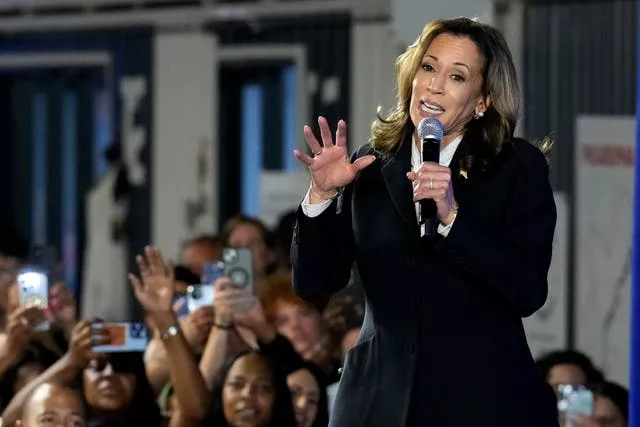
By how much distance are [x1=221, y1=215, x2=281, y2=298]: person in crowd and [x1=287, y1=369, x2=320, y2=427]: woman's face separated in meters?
1.28

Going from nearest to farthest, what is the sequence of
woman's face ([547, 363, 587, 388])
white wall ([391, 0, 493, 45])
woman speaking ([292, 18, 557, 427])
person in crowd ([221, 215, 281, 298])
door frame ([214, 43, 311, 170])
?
woman speaking ([292, 18, 557, 427]) < woman's face ([547, 363, 587, 388]) < person in crowd ([221, 215, 281, 298]) < white wall ([391, 0, 493, 45]) < door frame ([214, 43, 311, 170])

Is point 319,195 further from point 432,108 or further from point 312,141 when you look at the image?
point 432,108

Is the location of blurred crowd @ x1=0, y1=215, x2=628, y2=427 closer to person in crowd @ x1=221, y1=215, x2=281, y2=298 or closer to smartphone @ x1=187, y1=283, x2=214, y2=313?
smartphone @ x1=187, y1=283, x2=214, y2=313

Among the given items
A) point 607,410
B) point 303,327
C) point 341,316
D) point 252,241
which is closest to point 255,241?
point 252,241

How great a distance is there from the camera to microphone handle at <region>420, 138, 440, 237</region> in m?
2.12

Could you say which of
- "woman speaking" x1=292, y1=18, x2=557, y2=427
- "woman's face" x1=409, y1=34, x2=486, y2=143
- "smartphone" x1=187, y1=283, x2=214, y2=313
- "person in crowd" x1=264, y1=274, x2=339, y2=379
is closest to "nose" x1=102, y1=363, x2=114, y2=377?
"smartphone" x1=187, y1=283, x2=214, y2=313

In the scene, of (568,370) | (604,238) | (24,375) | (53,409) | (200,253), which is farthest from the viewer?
(604,238)

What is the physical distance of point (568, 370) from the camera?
16.6 feet

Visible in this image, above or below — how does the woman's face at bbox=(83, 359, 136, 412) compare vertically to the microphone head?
below

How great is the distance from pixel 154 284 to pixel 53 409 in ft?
1.63

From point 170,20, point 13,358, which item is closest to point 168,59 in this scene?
point 170,20

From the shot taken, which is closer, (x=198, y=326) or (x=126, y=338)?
(x=126, y=338)

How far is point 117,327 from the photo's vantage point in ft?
14.7

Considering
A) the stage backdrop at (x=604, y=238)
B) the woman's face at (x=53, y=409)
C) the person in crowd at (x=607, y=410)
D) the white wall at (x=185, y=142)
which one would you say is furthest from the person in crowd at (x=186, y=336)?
the white wall at (x=185, y=142)
